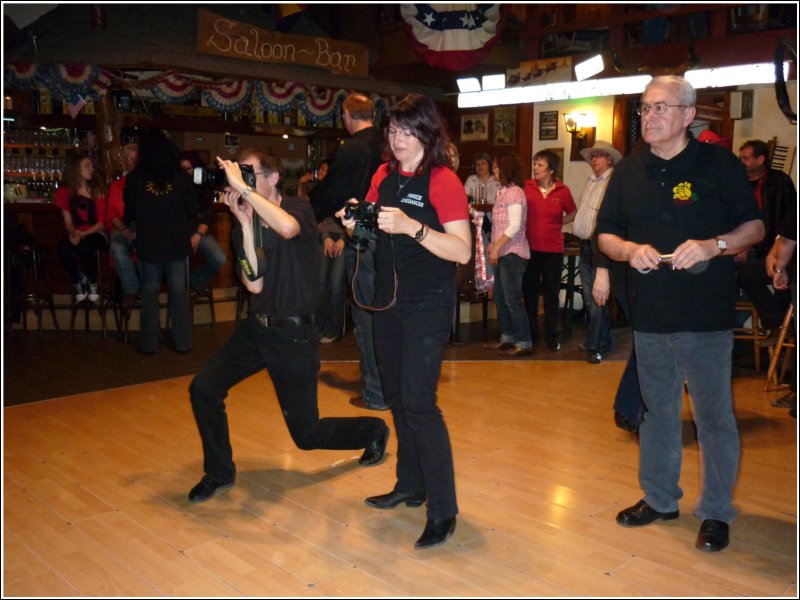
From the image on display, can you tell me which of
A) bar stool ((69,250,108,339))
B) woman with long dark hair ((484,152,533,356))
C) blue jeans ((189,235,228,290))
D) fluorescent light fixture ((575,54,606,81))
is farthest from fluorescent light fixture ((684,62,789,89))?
bar stool ((69,250,108,339))

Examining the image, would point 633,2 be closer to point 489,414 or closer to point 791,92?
point 489,414

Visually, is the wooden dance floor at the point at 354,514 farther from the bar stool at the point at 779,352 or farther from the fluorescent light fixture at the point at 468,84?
the fluorescent light fixture at the point at 468,84

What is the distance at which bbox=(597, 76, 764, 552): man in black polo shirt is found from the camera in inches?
113

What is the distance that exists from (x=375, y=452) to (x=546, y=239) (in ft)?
11.3

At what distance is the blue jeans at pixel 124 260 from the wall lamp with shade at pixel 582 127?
558 centimetres

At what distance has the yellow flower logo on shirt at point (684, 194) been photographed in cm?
288

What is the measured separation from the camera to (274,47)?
30.3 ft

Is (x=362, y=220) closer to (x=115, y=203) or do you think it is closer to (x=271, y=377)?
(x=271, y=377)

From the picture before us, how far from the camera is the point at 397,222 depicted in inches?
107

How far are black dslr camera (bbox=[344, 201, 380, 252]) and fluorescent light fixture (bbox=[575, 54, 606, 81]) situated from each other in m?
6.53

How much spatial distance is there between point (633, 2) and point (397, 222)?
1.06 m

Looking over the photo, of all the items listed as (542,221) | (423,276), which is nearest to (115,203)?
(542,221)

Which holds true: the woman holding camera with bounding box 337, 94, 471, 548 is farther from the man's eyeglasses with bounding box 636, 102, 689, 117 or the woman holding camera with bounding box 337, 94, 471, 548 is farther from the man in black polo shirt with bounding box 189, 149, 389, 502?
the man's eyeglasses with bounding box 636, 102, 689, 117

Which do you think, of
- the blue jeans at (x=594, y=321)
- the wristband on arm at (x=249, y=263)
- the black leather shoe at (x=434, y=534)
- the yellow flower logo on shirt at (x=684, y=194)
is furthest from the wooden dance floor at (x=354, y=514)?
the blue jeans at (x=594, y=321)
